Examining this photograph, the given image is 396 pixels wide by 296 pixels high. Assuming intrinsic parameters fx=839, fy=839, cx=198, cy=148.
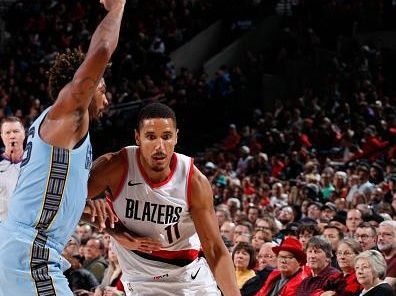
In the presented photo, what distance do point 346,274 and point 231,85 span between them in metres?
12.7

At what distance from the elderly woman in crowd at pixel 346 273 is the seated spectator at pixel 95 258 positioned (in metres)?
3.41

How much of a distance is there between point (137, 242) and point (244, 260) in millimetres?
3698

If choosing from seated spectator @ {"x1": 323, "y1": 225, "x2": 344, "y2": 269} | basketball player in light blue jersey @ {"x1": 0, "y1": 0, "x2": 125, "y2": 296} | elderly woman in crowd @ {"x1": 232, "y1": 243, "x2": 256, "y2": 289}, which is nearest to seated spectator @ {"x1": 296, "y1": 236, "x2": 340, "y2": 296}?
seated spectator @ {"x1": 323, "y1": 225, "x2": 344, "y2": 269}

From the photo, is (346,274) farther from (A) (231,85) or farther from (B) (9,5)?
(B) (9,5)

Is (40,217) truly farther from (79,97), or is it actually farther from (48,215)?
(79,97)

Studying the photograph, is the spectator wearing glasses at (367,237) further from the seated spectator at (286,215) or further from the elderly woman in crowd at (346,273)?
the seated spectator at (286,215)

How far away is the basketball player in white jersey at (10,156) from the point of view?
6844 mm

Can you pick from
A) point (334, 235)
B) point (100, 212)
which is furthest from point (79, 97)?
point (334, 235)

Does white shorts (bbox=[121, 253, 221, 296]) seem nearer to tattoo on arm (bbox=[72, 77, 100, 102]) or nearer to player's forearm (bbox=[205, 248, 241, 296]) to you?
player's forearm (bbox=[205, 248, 241, 296])

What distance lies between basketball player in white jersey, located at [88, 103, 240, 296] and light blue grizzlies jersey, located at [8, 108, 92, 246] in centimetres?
75

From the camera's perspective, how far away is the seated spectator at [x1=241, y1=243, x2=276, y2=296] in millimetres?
8059

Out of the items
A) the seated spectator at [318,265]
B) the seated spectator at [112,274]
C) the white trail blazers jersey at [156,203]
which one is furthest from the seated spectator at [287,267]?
the white trail blazers jersey at [156,203]

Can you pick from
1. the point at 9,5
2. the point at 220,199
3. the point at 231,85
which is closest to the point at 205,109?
the point at 231,85

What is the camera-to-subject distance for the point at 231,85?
19859 mm
